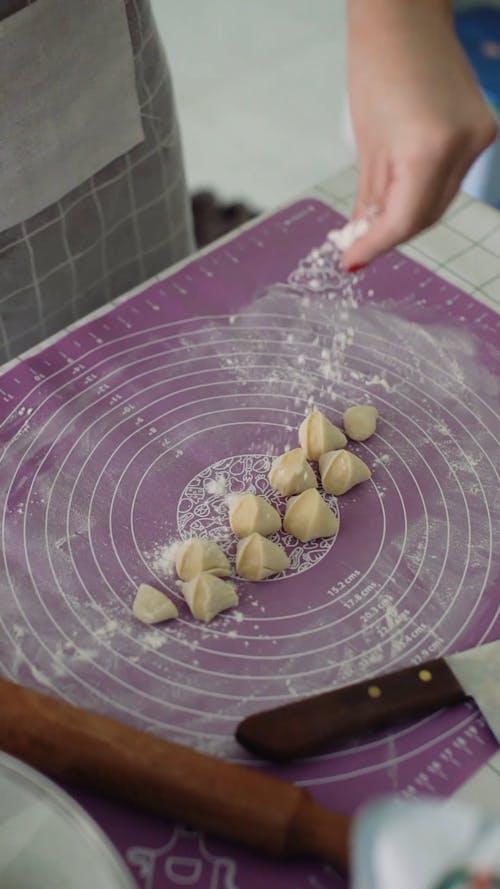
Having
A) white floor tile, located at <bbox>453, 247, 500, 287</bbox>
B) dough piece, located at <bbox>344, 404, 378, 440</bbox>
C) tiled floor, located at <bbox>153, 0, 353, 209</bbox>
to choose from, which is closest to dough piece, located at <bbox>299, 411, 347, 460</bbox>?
dough piece, located at <bbox>344, 404, 378, 440</bbox>

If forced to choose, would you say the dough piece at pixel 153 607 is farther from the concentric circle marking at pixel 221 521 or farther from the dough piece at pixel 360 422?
the dough piece at pixel 360 422

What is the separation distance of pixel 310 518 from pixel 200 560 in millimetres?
81

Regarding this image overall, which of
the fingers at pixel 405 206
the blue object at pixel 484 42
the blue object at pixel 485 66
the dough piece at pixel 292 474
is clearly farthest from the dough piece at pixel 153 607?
the blue object at pixel 484 42

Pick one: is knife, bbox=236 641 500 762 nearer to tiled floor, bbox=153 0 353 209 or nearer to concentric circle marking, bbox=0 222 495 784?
concentric circle marking, bbox=0 222 495 784

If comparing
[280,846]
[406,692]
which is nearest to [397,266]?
[406,692]

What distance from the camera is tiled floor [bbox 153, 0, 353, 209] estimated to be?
6.25 ft

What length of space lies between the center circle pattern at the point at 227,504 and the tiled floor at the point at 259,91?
1157 mm

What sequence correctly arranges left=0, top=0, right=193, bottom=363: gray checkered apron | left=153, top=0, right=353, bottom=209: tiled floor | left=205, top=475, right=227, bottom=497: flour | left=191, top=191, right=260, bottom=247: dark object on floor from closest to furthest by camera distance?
left=205, top=475, right=227, bottom=497: flour < left=0, top=0, right=193, bottom=363: gray checkered apron < left=191, top=191, right=260, bottom=247: dark object on floor < left=153, top=0, right=353, bottom=209: tiled floor

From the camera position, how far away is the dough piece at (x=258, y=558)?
65 cm

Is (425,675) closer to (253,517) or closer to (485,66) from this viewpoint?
(253,517)

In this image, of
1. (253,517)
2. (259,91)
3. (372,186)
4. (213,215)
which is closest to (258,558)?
(253,517)

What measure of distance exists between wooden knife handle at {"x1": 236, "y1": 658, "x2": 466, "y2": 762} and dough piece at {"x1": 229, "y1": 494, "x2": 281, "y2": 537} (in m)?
0.14

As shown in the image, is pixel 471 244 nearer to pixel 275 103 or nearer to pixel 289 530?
pixel 289 530

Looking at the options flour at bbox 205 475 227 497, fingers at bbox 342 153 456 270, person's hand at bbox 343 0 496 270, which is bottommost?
flour at bbox 205 475 227 497
